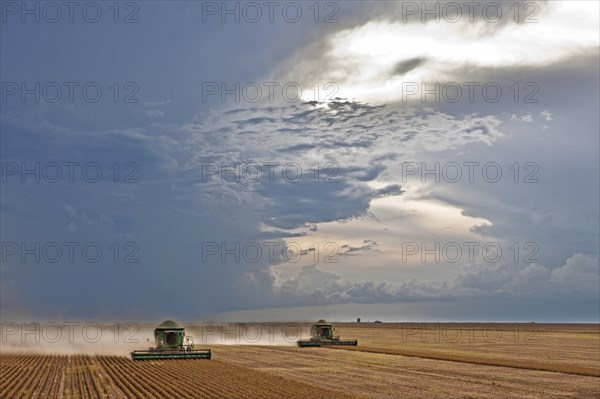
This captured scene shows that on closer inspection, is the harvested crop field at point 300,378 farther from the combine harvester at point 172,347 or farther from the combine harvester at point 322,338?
the combine harvester at point 322,338

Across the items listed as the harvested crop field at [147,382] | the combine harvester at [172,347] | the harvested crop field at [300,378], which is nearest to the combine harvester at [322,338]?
the harvested crop field at [300,378]

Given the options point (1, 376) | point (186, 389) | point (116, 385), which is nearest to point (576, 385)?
point (186, 389)

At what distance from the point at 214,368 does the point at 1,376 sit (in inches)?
634

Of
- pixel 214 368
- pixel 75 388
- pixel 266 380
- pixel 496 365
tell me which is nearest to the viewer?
pixel 75 388

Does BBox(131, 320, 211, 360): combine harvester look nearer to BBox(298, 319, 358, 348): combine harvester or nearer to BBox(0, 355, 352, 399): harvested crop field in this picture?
BBox(0, 355, 352, 399): harvested crop field

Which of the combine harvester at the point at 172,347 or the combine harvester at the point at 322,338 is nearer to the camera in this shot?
the combine harvester at the point at 172,347

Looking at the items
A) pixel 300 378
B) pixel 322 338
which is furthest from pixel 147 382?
pixel 322 338

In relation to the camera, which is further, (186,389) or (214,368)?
(214,368)

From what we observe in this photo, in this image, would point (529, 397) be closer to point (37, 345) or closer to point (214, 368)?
point (214, 368)

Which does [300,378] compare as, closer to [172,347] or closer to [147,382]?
[147,382]

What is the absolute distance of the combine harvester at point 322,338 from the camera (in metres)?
91.6

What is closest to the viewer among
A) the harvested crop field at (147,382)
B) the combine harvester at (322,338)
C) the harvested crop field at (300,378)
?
the harvested crop field at (147,382)

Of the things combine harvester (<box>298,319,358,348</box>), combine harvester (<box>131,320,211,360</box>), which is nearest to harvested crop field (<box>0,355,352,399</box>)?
combine harvester (<box>131,320,211,360</box>)

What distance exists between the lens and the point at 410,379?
46875mm
